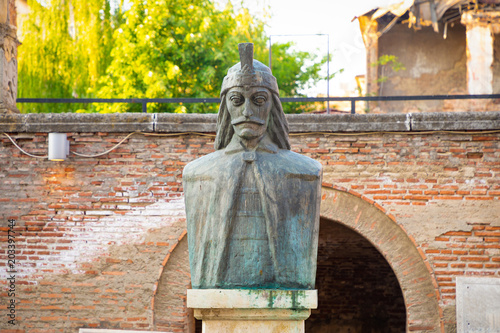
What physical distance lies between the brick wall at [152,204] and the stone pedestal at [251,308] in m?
4.84

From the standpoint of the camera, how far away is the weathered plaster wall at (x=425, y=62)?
15.6 metres

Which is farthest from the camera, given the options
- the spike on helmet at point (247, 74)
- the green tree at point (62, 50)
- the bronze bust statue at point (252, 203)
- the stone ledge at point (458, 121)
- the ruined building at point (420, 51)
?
the green tree at point (62, 50)

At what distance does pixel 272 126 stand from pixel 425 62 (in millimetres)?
12805

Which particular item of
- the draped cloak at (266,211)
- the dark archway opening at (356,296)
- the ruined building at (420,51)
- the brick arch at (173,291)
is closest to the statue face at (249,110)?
the draped cloak at (266,211)

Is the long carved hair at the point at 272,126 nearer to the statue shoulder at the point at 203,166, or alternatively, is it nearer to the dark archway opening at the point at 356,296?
the statue shoulder at the point at 203,166

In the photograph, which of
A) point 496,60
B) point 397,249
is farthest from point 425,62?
point 397,249

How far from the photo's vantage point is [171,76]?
15.2m

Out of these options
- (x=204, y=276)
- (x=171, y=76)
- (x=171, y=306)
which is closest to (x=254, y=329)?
(x=204, y=276)

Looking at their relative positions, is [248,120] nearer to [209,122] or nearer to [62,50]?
[209,122]

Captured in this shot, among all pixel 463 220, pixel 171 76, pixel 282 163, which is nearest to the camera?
pixel 282 163

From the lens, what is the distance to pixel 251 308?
3.48 m

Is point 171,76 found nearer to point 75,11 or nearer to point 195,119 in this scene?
point 75,11

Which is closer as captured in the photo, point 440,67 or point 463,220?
point 463,220

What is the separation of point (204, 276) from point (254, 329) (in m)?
0.42
